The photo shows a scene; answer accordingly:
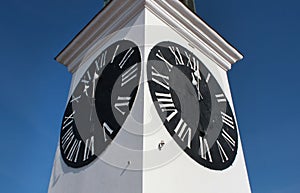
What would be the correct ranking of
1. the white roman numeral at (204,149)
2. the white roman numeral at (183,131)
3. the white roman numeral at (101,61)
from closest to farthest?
the white roman numeral at (183,131) < the white roman numeral at (204,149) < the white roman numeral at (101,61)

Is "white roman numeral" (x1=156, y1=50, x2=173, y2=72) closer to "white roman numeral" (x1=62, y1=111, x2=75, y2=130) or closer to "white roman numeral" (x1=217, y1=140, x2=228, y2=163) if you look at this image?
"white roman numeral" (x1=217, y1=140, x2=228, y2=163)

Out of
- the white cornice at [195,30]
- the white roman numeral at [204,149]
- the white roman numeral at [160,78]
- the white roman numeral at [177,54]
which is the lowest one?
the white roman numeral at [204,149]

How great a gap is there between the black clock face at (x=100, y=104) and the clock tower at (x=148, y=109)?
0.01 meters

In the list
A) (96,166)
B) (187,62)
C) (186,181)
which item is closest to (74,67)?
(187,62)

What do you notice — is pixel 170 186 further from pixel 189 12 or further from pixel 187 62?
pixel 189 12

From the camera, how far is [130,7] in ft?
11.8

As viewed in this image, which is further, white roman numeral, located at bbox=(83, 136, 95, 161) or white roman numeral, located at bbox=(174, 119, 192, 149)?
white roman numeral, located at bbox=(83, 136, 95, 161)

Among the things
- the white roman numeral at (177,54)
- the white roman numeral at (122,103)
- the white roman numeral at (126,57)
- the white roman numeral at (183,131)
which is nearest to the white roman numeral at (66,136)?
the white roman numeral at (122,103)

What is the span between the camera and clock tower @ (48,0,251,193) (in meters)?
2.53

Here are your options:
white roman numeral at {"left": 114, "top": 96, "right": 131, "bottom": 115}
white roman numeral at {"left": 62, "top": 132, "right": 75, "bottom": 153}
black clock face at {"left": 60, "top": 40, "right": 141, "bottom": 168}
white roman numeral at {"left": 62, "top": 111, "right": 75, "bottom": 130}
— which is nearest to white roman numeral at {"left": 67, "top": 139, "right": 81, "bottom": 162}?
black clock face at {"left": 60, "top": 40, "right": 141, "bottom": 168}

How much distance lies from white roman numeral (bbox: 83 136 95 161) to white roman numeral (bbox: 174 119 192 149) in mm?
734

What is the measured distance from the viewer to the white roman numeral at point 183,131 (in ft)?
9.17

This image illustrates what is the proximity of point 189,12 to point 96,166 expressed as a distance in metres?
2.00

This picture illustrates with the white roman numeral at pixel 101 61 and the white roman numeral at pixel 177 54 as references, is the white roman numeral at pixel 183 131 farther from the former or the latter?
the white roman numeral at pixel 101 61
